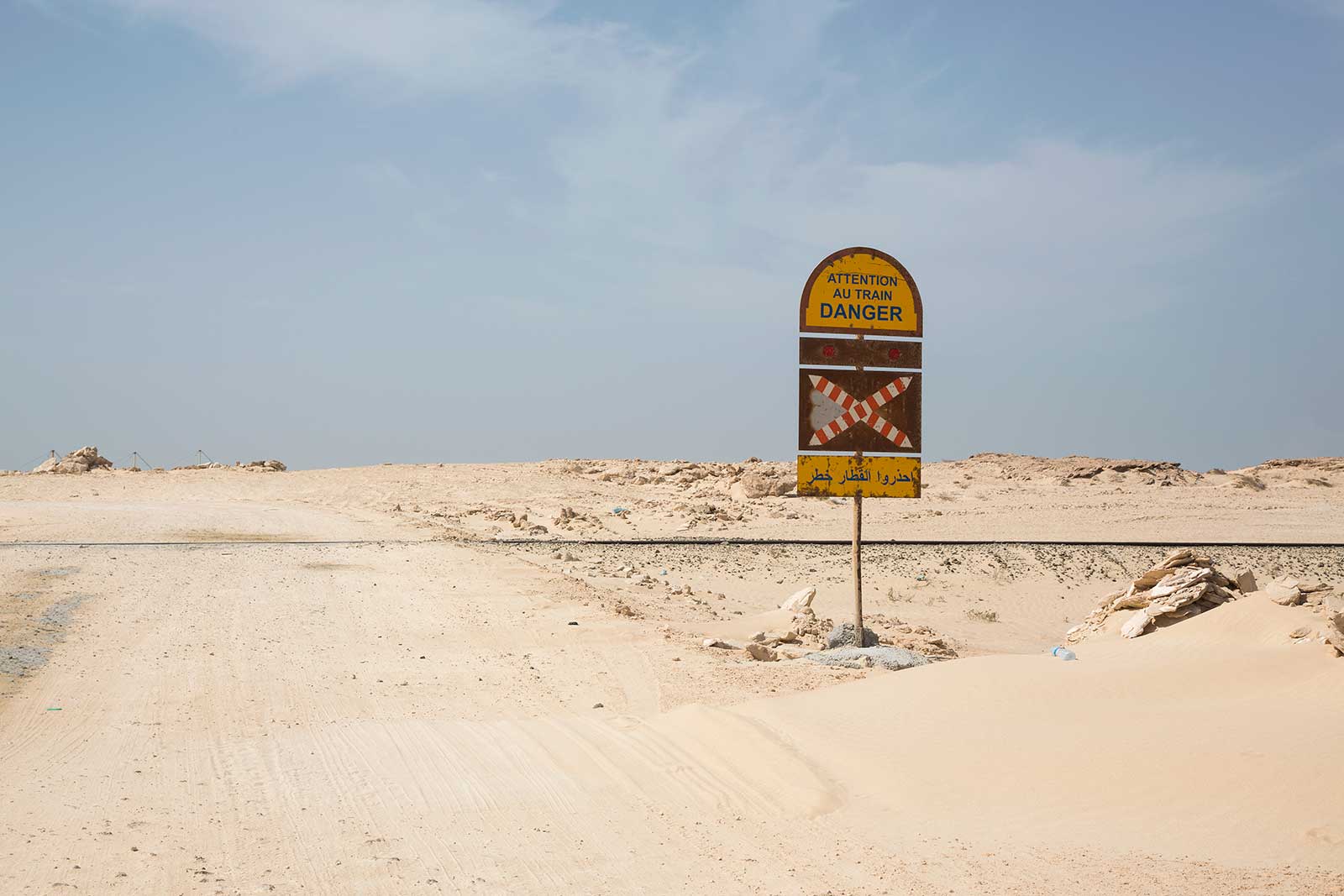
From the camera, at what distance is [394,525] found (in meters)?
27.1

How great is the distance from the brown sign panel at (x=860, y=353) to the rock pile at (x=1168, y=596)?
3.49 m

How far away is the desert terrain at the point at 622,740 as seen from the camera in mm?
5012

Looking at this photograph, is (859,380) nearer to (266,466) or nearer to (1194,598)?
(1194,598)

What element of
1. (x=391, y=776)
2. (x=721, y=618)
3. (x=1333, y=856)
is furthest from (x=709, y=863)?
(x=721, y=618)

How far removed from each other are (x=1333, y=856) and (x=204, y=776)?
6046mm

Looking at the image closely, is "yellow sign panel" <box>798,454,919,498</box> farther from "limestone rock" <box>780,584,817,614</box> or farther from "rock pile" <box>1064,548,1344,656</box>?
"limestone rock" <box>780,584,817,614</box>

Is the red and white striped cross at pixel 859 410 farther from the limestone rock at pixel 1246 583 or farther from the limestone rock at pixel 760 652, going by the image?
the limestone rock at pixel 1246 583

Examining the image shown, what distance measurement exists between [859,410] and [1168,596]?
3.90 meters

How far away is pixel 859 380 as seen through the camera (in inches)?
421

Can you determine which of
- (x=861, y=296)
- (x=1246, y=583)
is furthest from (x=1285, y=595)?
(x=861, y=296)

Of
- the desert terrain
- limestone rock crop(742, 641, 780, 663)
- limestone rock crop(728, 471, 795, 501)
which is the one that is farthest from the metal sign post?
limestone rock crop(728, 471, 795, 501)

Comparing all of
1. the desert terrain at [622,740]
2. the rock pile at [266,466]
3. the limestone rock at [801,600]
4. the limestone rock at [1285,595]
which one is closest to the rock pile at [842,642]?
the limestone rock at [801,600]

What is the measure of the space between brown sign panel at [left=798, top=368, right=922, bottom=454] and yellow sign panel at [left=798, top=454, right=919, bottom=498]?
11cm

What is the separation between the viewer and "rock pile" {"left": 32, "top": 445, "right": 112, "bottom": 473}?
4447 centimetres
